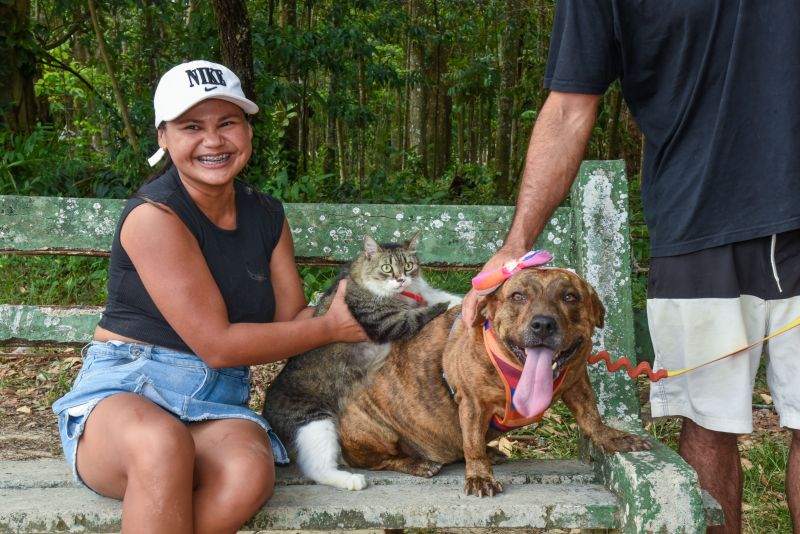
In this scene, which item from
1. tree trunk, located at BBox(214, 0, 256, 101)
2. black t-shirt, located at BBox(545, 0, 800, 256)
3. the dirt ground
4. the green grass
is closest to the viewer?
black t-shirt, located at BBox(545, 0, 800, 256)

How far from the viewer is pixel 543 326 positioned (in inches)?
98.2

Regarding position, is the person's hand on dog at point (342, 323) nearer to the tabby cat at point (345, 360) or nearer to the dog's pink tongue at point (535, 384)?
the tabby cat at point (345, 360)

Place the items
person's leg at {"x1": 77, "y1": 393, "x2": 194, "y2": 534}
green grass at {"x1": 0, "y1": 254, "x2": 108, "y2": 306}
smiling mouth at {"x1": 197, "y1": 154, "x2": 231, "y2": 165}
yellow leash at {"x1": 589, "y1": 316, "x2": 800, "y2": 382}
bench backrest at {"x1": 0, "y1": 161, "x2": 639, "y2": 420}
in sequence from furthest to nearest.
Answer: green grass at {"x1": 0, "y1": 254, "x2": 108, "y2": 306}
bench backrest at {"x1": 0, "y1": 161, "x2": 639, "y2": 420}
smiling mouth at {"x1": 197, "y1": 154, "x2": 231, "y2": 165}
yellow leash at {"x1": 589, "y1": 316, "x2": 800, "y2": 382}
person's leg at {"x1": 77, "y1": 393, "x2": 194, "y2": 534}

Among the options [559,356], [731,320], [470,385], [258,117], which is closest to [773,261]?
[731,320]

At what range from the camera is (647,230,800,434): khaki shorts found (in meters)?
2.66

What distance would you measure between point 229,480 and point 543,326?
1075 mm

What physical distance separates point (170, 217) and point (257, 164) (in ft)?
17.9

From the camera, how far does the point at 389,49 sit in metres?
17.8

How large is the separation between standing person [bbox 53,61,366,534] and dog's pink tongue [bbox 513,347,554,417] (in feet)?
2.66

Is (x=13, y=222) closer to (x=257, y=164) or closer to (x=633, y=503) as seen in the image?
(x=633, y=503)

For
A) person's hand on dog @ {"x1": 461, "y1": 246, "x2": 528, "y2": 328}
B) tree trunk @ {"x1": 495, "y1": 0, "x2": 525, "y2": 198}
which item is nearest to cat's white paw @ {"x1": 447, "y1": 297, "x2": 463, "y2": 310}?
person's hand on dog @ {"x1": 461, "y1": 246, "x2": 528, "y2": 328}

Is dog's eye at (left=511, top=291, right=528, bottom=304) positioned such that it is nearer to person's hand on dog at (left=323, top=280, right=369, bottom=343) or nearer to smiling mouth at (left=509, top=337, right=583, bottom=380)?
smiling mouth at (left=509, top=337, right=583, bottom=380)

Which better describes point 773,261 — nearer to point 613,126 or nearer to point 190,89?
point 190,89

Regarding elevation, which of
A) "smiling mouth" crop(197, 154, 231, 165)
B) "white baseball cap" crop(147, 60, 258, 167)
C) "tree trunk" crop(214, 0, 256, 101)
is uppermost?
"tree trunk" crop(214, 0, 256, 101)
